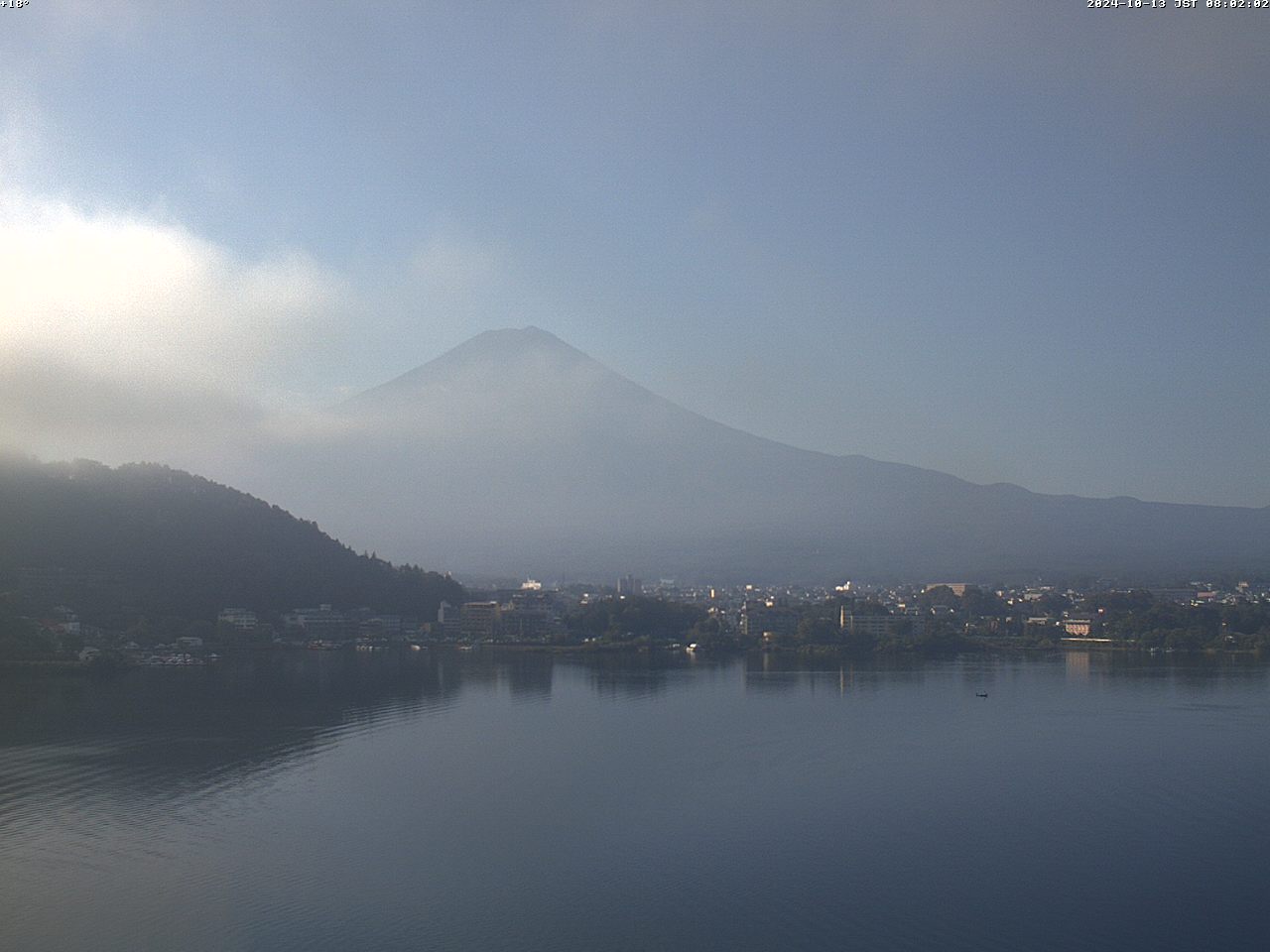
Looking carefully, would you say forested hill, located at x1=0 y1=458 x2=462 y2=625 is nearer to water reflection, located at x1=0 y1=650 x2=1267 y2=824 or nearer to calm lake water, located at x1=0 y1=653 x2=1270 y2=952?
water reflection, located at x1=0 y1=650 x2=1267 y2=824

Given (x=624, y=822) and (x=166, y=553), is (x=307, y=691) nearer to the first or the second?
(x=624, y=822)

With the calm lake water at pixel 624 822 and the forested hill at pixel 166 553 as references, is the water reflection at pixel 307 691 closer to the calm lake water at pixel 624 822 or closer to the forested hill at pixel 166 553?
the calm lake water at pixel 624 822

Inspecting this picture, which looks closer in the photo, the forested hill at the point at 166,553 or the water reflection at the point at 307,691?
the water reflection at the point at 307,691

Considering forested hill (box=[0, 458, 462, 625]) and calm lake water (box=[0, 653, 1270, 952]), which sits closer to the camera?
calm lake water (box=[0, 653, 1270, 952])

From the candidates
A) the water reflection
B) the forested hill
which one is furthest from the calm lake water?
the forested hill

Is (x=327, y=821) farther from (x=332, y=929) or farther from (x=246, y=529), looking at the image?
(x=246, y=529)

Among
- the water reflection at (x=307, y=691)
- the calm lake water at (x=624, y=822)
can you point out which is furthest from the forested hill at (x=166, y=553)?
the calm lake water at (x=624, y=822)

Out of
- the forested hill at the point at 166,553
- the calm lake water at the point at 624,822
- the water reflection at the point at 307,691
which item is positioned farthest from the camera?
the forested hill at the point at 166,553
